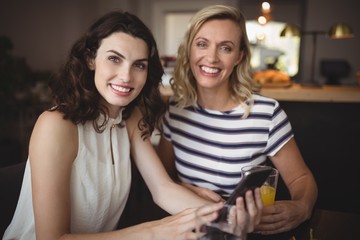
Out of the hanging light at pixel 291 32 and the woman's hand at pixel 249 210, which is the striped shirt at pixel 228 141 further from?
the hanging light at pixel 291 32

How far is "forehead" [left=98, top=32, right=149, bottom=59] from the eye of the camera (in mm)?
1168

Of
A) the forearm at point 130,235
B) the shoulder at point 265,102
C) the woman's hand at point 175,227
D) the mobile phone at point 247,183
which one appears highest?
the shoulder at point 265,102

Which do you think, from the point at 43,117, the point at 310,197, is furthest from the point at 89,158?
the point at 310,197

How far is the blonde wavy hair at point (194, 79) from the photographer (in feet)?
5.23

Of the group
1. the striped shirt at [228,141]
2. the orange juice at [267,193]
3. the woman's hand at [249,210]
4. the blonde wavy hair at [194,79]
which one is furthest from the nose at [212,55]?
the woman's hand at [249,210]

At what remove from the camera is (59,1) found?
5523mm

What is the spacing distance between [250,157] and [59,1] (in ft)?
16.4

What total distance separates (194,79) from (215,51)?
253 millimetres

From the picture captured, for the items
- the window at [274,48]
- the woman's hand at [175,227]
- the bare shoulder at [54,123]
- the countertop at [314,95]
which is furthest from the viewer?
the window at [274,48]

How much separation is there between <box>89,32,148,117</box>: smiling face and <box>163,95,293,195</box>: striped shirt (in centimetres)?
54

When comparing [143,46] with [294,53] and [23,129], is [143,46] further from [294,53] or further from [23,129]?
[294,53]

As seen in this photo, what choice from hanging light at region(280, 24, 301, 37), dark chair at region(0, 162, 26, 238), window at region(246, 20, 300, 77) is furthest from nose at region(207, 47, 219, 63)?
window at region(246, 20, 300, 77)

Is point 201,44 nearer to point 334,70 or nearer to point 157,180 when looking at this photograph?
point 157,180

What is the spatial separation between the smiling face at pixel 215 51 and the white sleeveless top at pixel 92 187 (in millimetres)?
504
